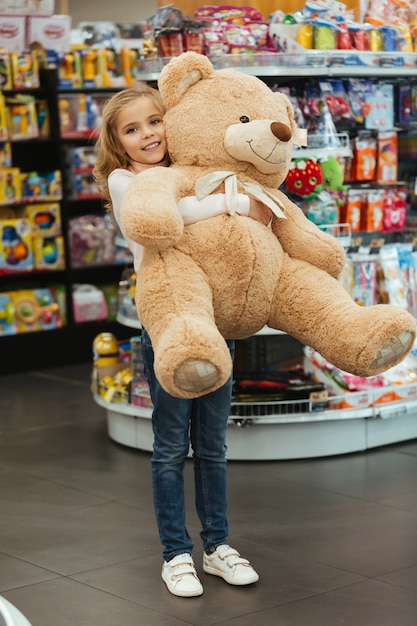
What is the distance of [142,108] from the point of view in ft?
10.5

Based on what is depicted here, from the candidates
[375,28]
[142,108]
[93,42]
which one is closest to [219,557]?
[142,108]

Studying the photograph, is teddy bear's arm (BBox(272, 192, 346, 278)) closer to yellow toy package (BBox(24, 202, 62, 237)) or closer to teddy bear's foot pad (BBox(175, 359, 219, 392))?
teddy bear's foot pad (BBox(175, 359, 219, 392))

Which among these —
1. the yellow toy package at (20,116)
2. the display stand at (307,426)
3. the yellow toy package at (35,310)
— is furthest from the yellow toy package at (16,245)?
the display stand at (307,426)

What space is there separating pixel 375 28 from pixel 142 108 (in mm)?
2087

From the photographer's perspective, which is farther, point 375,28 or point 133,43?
point 133,43

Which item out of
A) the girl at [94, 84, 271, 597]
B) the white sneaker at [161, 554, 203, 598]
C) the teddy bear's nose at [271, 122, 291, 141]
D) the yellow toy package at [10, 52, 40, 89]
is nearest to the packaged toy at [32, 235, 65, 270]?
the yellow toy package at [10, 52, 40, 89]

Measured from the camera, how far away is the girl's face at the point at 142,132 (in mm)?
3197

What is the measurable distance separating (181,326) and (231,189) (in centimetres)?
48

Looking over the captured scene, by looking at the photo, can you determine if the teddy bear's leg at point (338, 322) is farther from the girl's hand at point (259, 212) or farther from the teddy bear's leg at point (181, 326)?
the teddy bear's leg at point (181, 326)

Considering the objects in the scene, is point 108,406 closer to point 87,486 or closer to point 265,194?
point 87,486

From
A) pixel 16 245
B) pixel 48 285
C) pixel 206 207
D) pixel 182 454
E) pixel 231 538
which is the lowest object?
pixel 231 538

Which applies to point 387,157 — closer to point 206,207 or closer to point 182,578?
point 206,207

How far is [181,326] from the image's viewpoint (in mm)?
2812

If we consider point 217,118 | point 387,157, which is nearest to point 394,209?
point 387,157
